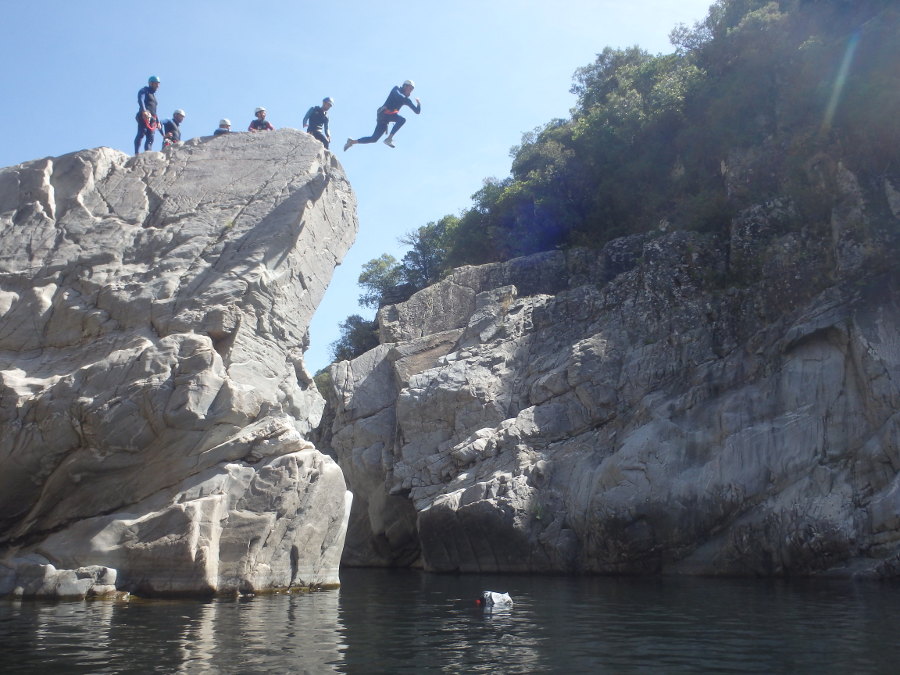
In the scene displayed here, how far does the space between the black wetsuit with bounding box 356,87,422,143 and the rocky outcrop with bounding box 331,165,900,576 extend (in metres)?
11.0

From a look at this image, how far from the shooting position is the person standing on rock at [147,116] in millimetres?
18875

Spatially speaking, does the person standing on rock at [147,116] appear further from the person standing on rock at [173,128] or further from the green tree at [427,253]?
the green tree at [427,253]

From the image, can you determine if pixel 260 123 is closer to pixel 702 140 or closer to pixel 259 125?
pixel 259 125

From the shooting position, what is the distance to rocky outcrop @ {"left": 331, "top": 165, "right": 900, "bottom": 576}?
20.3 metres

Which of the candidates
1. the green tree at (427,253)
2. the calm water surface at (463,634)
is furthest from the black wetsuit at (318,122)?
the green tree at (427,253)

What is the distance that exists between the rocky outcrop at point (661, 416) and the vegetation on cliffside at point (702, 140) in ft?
6.04

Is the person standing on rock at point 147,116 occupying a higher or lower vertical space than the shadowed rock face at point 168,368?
higher

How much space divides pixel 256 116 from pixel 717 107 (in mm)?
20482

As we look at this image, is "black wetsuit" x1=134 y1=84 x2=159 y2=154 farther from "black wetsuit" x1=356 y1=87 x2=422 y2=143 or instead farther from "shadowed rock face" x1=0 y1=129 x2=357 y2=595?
"black wetsuit" x1=356 y1=87 x2=422 y2=143

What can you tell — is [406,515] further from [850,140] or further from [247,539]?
[850,140]

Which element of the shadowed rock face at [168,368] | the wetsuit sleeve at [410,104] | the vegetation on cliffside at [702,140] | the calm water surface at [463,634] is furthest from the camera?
the vegetation on cliffside at [702,140]

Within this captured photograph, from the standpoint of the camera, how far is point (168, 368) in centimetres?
1465

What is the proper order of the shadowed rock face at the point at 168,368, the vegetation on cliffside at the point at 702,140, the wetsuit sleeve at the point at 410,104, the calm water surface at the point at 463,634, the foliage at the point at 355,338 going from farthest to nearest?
the foliage at the point at 355,338 → the vegetation on cliffside at the point at 702,140 → the wetsuit sleeve at the point at 410,104 → the shadowed rock face at the point at 168,368 → the calm water surface at the point at 463,634

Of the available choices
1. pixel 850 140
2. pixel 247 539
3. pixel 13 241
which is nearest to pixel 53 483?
pixel 247 539
